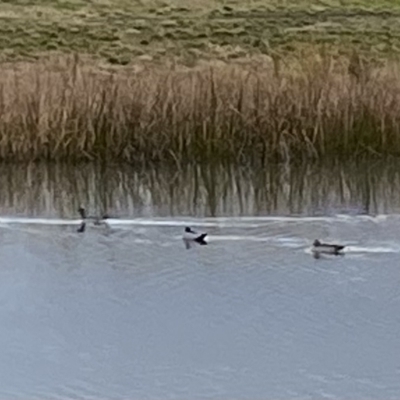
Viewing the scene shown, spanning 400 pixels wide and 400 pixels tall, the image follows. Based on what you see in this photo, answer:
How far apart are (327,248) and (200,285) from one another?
1027 mm

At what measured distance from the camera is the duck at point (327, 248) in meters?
8.86

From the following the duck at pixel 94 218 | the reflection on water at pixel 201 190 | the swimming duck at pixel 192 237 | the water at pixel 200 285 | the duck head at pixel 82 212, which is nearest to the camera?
the water at pixel 200 285

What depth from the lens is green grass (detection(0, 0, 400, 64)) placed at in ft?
59.8

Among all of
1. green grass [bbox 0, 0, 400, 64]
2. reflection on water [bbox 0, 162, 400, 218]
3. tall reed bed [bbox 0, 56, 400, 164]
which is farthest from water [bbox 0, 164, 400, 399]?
green grass [bbox 0, 0, 400, 64]

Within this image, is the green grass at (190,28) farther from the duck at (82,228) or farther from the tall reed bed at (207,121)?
the duck at (82,228)

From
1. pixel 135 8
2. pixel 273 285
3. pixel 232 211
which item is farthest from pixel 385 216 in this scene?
pixel 135 8

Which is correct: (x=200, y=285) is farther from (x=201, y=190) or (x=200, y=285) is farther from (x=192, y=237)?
(x=201, y=190)

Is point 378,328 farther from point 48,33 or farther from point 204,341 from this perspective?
point 48,33

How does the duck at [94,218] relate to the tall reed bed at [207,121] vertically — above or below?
below

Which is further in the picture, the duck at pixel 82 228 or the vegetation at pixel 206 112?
the vegetation at pixel 206 112

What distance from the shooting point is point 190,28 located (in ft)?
67.3

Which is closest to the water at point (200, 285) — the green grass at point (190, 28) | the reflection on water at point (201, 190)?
the reflection on water at point (201, 190)

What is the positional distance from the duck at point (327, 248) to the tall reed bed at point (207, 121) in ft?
9.53

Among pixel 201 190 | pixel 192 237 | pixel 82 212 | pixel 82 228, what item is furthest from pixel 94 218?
pixel 201 190
